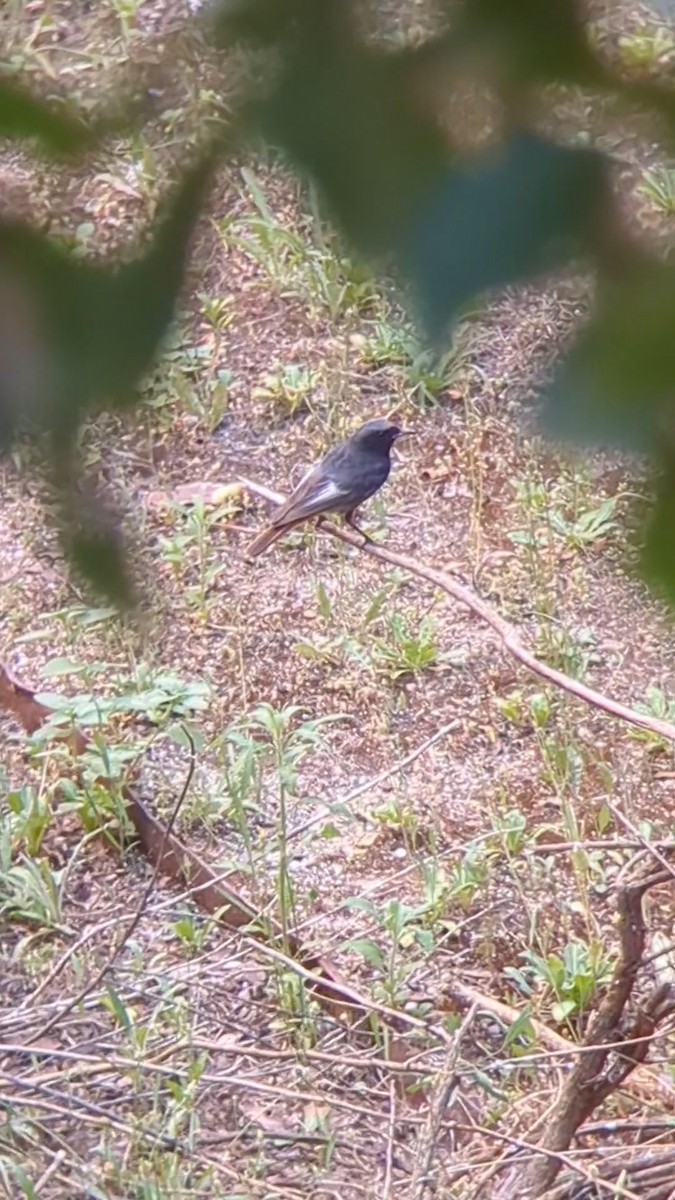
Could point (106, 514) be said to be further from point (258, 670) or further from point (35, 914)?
point (258, 670)

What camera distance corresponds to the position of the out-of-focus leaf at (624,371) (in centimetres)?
41

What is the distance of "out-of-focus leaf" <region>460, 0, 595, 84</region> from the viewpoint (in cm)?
42

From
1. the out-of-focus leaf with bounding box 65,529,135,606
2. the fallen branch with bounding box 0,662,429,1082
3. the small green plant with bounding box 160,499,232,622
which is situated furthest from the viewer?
the small green plant with bounding box 160,499,232,622

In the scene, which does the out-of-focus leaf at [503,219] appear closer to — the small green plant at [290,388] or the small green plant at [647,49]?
the small green plant at [647,49]

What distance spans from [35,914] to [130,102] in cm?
190

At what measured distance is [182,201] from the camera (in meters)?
0.52

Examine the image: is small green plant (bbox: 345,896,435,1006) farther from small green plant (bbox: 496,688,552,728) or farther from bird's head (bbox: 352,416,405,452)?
bird's head (bbox: 352,416,405,452)

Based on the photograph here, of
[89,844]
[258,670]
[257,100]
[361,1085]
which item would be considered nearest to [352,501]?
[258,670]

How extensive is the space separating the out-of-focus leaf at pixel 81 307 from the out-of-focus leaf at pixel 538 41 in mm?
131

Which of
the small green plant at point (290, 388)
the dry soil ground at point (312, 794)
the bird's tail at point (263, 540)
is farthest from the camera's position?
the small green plant at point (290, 388)

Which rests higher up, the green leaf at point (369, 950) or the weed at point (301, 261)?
the weed at point (301, 261)

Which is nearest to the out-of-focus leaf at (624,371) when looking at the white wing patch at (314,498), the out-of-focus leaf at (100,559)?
the out-of-focus leaf at (100,559)

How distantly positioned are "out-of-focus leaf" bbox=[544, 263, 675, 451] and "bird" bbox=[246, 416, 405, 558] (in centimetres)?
210

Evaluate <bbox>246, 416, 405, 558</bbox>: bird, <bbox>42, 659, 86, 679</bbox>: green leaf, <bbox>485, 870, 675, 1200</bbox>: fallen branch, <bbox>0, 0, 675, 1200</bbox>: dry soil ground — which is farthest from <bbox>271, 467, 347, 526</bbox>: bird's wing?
<bbox>485, 870, 675, 1200</bbox>: fallen branch
